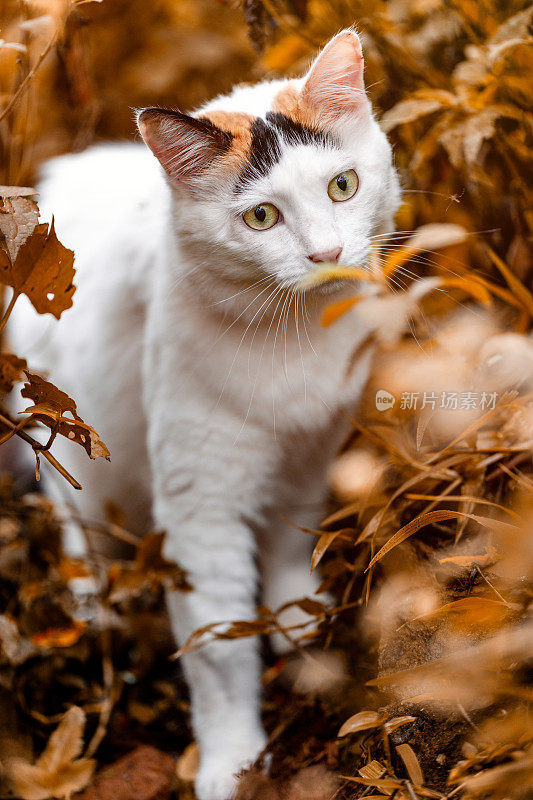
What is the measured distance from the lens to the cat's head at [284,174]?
96 centimetres

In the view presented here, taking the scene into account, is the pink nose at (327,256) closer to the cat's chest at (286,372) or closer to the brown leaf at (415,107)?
the cat's chest at (286,372)

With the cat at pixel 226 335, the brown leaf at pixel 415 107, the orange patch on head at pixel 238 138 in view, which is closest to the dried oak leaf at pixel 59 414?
the cat at pixel 226 335

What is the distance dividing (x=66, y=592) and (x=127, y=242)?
0.75m

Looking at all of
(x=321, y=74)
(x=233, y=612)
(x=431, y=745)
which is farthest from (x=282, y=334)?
(x=431, y=745)

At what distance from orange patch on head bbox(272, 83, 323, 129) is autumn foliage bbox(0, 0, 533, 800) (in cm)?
16

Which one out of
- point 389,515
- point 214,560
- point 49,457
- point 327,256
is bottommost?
point 214,560

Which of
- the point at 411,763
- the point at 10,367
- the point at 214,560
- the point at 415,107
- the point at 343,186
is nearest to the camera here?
the point at 411,763

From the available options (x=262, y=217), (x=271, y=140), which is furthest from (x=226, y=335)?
(x=271, y=140)

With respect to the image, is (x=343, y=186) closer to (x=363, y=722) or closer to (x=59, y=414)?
(x=59, y=414)

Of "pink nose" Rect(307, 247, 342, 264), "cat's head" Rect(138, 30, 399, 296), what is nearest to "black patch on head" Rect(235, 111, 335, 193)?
"cat's head" Rect(138, 30, 399, 296)

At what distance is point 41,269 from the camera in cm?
84

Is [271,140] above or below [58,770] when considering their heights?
above

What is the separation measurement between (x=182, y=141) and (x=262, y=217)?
0.54 feet

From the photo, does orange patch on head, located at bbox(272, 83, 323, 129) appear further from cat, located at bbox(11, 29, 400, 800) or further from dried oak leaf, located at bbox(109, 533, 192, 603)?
dried oak leaf, located at bbox(109, 533, 192, 603)
